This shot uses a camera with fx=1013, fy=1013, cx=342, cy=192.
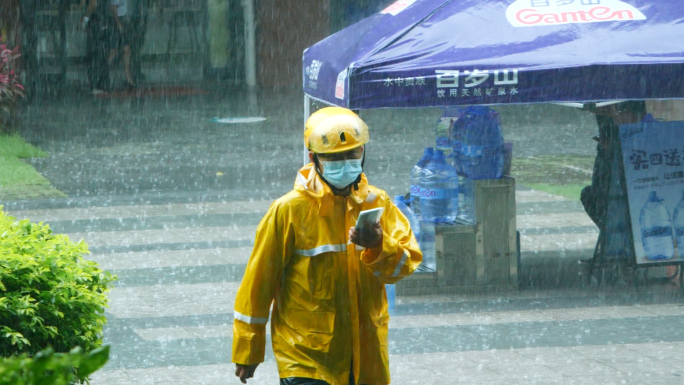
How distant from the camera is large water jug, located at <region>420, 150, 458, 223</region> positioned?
25.5 ft

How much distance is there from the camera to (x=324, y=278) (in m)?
3.88

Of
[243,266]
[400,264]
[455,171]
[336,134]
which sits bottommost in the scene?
[243,266]

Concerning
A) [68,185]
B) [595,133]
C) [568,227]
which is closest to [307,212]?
[568,227]

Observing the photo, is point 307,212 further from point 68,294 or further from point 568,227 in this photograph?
point 568,227

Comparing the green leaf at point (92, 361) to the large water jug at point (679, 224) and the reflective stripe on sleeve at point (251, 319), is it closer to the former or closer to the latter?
the reflective stripe on sleeve at point (251, 319)

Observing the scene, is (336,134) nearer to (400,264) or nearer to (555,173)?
(400,264)

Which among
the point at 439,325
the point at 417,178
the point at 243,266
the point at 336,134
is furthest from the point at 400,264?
the point at 243,266

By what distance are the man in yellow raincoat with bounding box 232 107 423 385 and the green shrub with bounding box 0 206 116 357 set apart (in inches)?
29.3

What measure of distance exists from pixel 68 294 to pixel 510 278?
4566 mm

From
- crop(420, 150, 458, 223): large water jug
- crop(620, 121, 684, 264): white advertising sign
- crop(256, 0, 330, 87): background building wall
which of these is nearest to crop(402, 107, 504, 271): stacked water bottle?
crop(420, 150, 458, 223): large water jug

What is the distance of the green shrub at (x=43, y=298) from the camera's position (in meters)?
4.00

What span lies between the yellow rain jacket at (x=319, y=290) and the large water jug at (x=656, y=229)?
4601 mm

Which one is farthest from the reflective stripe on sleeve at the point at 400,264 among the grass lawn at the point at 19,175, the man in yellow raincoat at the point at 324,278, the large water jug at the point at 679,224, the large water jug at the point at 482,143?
the grass lawn at the point at 19,175

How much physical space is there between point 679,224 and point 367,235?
512 cm
